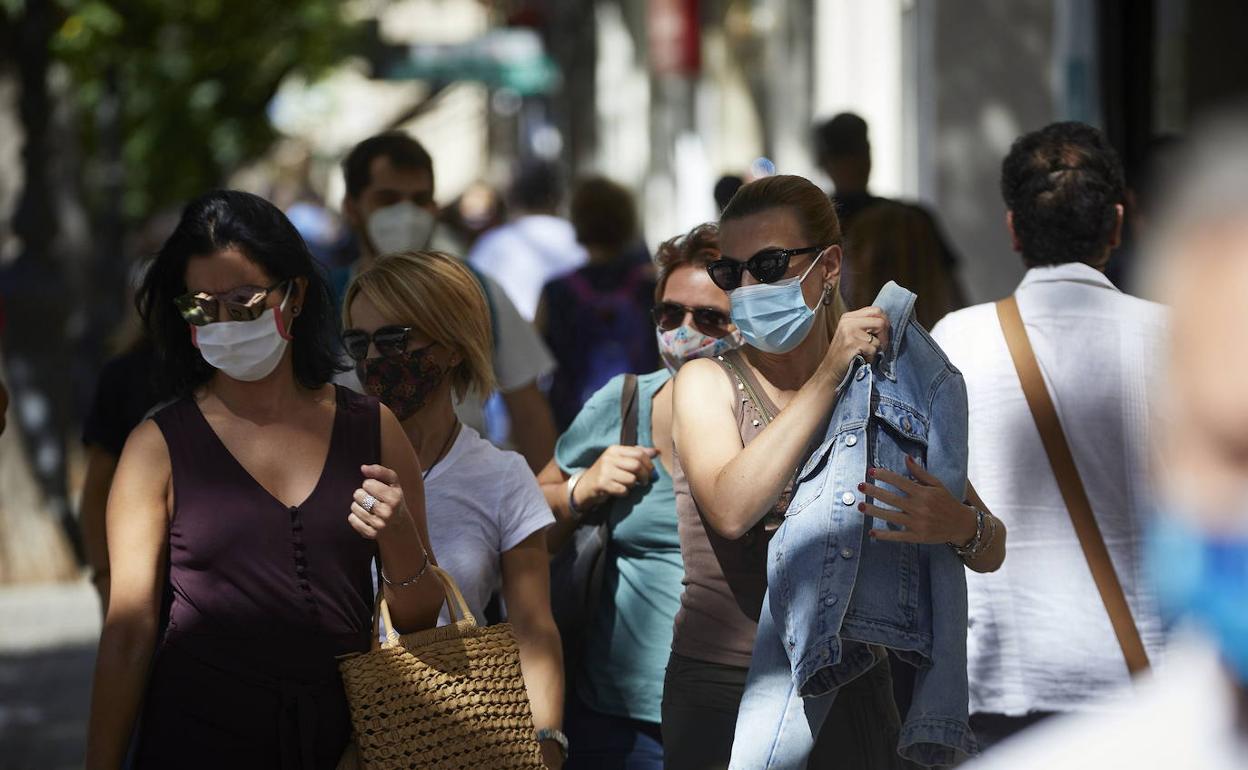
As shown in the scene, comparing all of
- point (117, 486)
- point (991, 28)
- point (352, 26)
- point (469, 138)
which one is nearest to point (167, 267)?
point (117, 486)

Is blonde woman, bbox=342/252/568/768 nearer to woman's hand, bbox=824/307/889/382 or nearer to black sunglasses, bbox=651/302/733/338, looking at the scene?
black sunglasses, bbox=651/302/733/338

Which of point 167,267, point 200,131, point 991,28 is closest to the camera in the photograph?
point 167,267

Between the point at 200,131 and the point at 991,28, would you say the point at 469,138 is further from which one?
the point at 991,28

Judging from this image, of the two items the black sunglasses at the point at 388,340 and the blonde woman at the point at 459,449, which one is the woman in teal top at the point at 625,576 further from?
the black sunglasses at the point at 388,340

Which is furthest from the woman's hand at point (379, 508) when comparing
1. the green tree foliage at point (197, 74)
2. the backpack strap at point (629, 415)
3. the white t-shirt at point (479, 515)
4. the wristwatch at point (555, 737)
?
the green tree foliage at point (197, 74)

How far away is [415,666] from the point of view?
11.2 feet

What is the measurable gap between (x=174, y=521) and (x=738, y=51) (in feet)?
48.6

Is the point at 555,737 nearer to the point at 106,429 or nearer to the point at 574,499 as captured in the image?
the point at 574,499

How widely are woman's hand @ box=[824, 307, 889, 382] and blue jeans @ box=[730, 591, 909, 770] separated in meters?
0.49

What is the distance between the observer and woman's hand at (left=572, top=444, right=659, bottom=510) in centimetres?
414

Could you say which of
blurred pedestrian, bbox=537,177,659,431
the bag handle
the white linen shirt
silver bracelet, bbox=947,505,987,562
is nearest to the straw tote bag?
the bag handle

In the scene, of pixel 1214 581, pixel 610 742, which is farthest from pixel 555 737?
pixel 1214 581

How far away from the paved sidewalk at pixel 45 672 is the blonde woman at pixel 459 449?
3.88m

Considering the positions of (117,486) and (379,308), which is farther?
(379,308)
